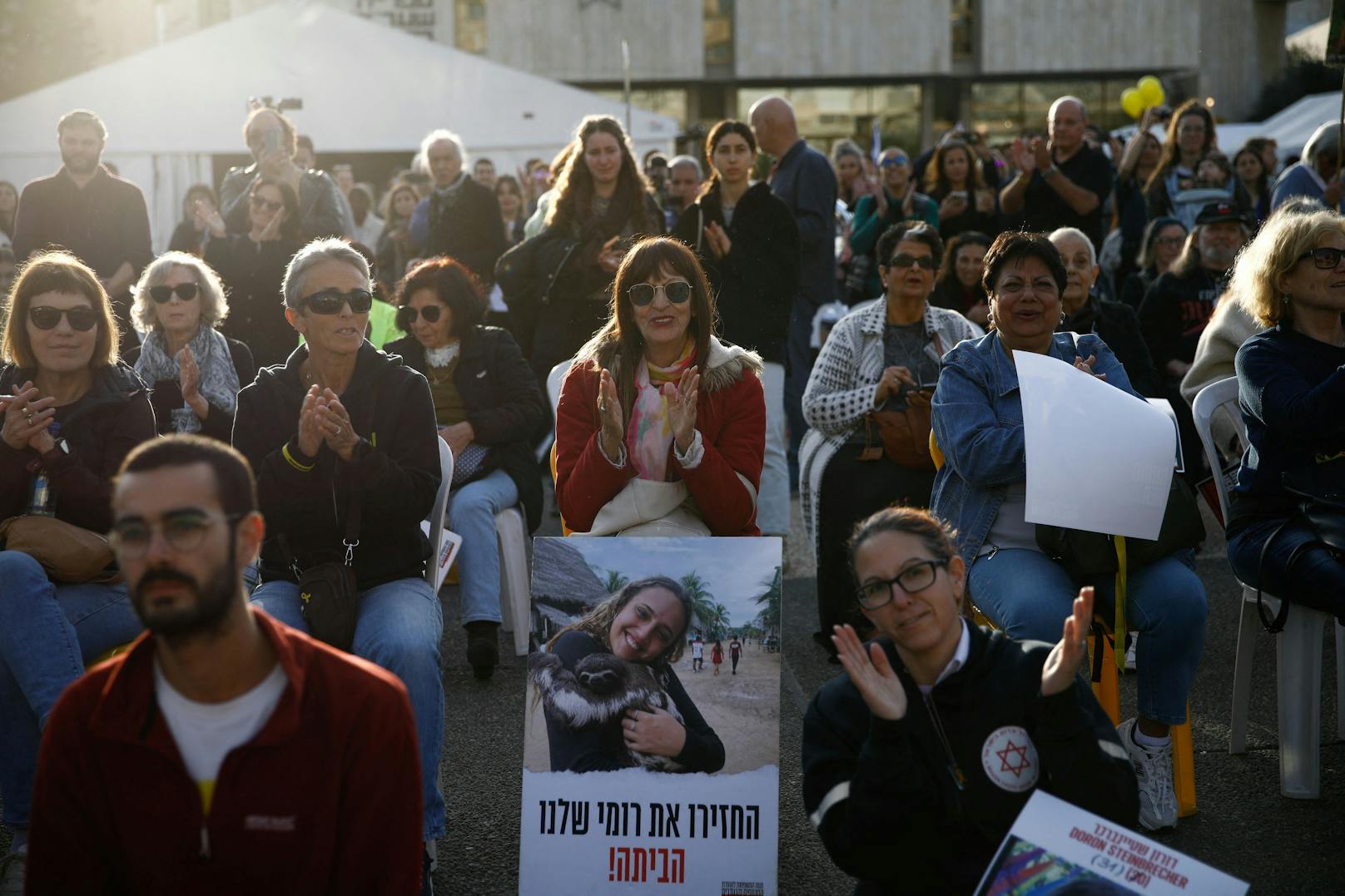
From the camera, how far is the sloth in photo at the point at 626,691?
11.5 feet

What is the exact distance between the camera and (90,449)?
162 inches

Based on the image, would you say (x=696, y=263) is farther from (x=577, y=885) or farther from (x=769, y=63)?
(x=769, y=63)

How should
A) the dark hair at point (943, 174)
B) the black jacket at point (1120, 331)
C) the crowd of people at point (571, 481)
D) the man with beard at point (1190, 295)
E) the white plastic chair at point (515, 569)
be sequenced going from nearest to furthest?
1. the crowd of people at point (571, 481)
2. the white plastic chair at point (515, 569)
3. the black jacket at point (1120, 331)
4. the man with beard at point (1190, 295)
5. the dark hair at point (943, 174)

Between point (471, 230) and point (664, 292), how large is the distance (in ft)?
14.8

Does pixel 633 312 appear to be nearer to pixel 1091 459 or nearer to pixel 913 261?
pixel 1091 459

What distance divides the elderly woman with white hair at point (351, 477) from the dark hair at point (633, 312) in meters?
0.60

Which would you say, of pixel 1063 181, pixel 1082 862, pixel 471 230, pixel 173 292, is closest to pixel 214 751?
pixel 1082 862

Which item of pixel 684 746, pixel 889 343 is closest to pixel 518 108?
pixel 889 343

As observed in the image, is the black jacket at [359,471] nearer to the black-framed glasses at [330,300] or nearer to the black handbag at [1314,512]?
the black-framed glasses at [330,300]

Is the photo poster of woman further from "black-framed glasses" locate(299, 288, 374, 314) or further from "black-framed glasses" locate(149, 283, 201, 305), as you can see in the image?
"black-framed glasses" locate(149, 283, 201, 305)

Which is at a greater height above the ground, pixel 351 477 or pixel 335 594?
pixel 351 477

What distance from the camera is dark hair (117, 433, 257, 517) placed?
93.1 inches

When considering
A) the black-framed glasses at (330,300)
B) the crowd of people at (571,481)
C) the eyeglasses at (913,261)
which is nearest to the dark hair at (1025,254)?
the crowd of people at (571,481)

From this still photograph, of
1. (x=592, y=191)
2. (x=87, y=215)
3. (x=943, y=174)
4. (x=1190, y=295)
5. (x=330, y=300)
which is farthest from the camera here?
(x=943, y=174)
